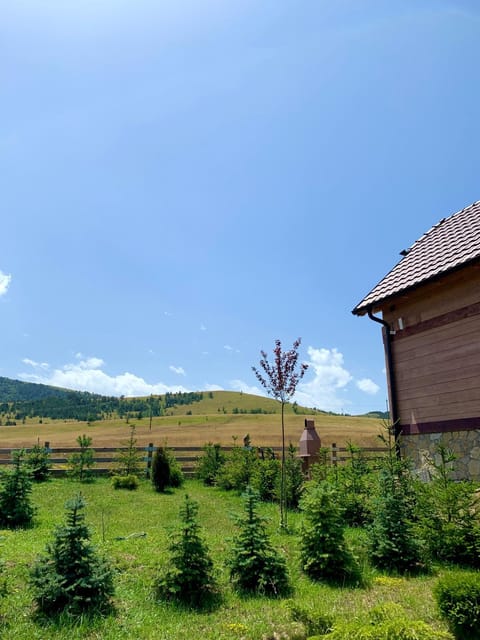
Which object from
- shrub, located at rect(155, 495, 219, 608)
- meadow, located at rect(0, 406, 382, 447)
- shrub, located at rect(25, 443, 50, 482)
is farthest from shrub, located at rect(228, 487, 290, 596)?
shrub, located at rect(25, 443, 50, 482)

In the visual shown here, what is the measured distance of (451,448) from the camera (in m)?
7.63

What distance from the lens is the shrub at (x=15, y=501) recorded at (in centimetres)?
949

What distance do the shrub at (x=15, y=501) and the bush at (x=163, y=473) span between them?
17.5 feet

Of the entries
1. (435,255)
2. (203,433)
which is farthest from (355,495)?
(203,433)

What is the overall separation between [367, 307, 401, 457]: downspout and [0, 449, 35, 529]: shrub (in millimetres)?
8075

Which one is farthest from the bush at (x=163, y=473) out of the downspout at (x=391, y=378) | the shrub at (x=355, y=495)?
the downspout at (x=391, y=378)

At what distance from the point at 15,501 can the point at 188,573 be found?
667 cm

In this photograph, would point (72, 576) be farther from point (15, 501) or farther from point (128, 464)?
point (128, 464)

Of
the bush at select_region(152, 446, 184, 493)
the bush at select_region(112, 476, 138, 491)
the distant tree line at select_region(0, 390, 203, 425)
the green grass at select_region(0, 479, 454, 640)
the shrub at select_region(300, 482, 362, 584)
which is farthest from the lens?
the distant tree line at select_region(0, 390, 203, 425)

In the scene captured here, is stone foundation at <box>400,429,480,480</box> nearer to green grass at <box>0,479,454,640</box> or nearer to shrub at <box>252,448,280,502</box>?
green grass at <box>0,479,454,640</box>

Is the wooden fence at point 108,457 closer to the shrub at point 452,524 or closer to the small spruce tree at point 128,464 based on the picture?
Answer: the small spruce tree at point 128,464

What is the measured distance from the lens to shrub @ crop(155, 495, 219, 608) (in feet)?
15.9

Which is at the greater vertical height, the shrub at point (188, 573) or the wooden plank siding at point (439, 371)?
the wooden plank siding at point (439, 371)

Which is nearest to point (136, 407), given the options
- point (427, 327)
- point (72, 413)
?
point (72, 413)
